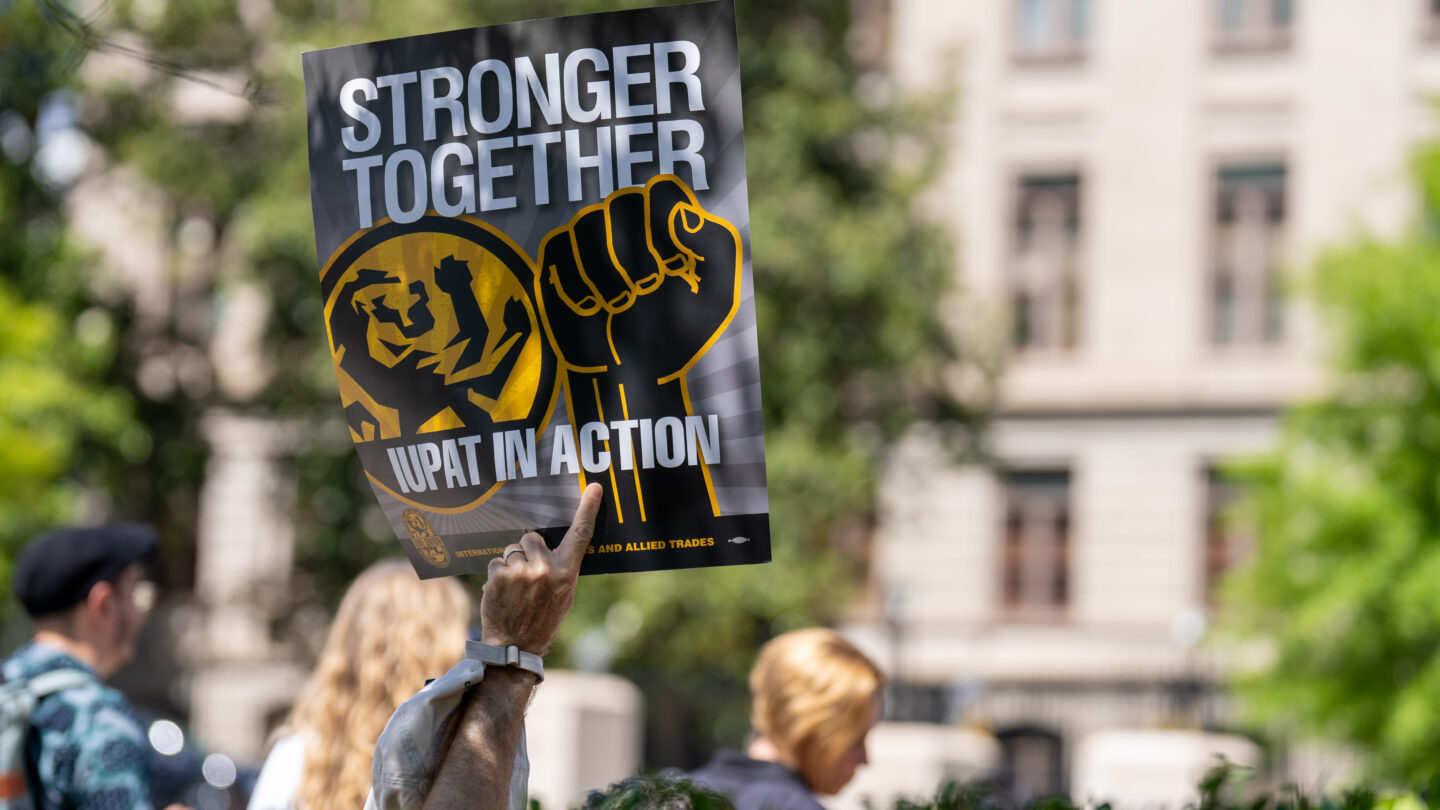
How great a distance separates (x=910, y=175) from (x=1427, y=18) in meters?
12.4

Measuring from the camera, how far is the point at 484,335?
251cm

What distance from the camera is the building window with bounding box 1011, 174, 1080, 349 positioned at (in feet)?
87.1

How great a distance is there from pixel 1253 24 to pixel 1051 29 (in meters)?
3.40

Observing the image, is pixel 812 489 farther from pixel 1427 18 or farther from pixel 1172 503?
pixel 1427 18

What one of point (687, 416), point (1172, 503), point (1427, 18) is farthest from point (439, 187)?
point (1427, 18)

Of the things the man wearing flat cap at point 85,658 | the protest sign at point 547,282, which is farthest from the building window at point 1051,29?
the protest sign at point 547,282

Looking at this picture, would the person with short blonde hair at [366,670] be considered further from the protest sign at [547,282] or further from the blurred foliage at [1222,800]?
the protest sign at [547,282]

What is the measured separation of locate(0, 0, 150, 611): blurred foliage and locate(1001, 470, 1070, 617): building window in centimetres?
1421

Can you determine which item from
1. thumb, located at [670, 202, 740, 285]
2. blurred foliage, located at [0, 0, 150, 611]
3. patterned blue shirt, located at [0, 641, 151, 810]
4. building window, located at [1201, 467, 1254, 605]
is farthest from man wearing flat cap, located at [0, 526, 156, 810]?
building window, located at [1201, 467, 1254, 605]

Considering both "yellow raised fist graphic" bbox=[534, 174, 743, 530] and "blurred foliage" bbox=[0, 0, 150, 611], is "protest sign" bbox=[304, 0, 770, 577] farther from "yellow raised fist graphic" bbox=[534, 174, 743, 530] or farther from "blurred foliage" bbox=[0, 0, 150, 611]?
"blurred foliage" bbox=[0, 0, 150, 611]

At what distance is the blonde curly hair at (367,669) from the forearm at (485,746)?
129 cm

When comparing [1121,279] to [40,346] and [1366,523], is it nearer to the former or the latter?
[1366,523]

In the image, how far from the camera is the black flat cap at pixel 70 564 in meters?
3.88

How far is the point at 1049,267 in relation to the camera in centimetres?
2659
